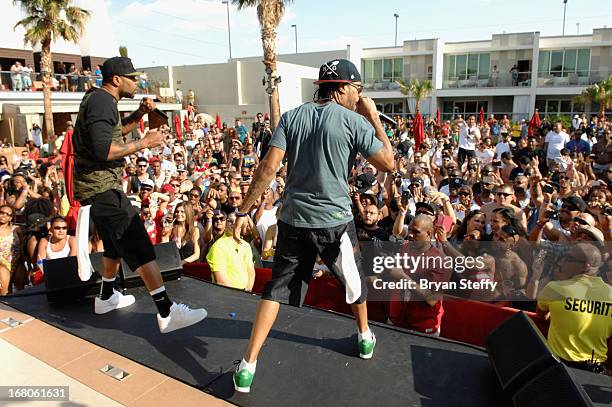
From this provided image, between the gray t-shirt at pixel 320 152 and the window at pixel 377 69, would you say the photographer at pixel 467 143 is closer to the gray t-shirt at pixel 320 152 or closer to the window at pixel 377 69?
the gray t-shirt at pixel 320 152

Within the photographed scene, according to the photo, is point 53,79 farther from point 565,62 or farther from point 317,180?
point 565,62

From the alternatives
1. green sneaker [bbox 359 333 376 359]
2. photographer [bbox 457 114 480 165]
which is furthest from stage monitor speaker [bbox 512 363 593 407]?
photographer [bbox 457 114 480 165]

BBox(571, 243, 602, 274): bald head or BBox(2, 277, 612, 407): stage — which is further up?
BBox(571, 243, 602, 274): bald head

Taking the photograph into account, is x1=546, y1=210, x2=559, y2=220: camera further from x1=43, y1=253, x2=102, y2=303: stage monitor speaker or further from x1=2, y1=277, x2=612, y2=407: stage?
x1=43, y1=253, x2=102, y2=303: stage monitor speaker

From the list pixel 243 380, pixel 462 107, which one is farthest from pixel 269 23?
pixel 462 107

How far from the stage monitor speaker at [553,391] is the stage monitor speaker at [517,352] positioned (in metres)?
0.04

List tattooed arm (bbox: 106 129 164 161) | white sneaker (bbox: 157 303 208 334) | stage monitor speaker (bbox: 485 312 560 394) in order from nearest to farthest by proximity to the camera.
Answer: stage monitor speaker (bbox: 485 312 560 394) → tattooed arm (bbox: 106 129 164 161) → white sneaker (bbox: 157 303 208 334)

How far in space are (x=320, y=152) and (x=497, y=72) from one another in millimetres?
34363

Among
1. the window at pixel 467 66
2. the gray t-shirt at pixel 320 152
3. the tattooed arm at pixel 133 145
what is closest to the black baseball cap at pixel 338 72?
the gray t-shirt at pixel 320 152

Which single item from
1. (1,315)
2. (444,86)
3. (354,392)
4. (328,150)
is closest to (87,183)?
(1,315)

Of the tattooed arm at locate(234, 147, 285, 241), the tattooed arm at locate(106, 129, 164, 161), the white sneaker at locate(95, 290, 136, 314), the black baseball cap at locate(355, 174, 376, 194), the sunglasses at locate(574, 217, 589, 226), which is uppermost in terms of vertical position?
the tattooed arm at locate(106, 129, 164, 161)

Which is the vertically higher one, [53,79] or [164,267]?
[53,79]

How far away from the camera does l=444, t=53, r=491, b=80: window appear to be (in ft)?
109

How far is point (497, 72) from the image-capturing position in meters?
32.6
